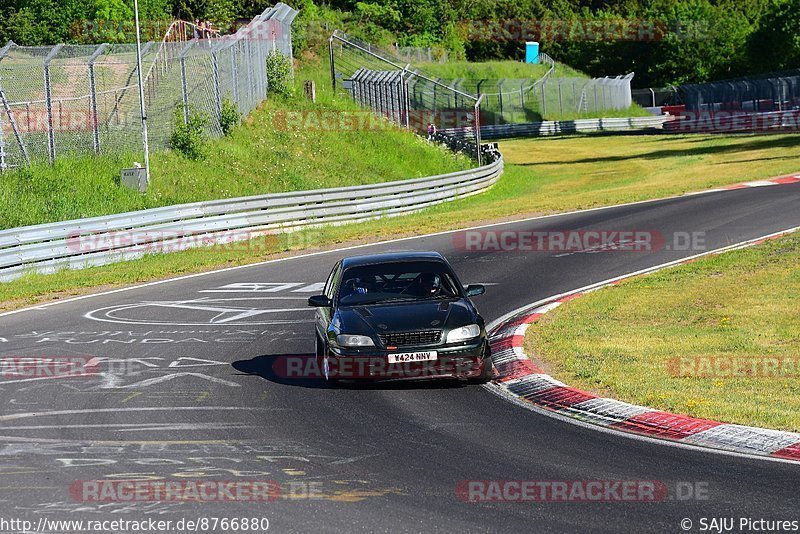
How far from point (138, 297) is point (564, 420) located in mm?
10886

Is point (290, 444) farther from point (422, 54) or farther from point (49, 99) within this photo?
point (422, 54)

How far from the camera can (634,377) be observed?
11.7 m

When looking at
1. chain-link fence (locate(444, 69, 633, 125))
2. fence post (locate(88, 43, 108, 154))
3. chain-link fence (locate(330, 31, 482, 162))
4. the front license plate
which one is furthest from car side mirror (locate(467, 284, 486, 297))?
chain-link fence (locate(444, 69, 633, 125))

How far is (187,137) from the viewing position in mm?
33625

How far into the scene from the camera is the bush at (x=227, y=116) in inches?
1470

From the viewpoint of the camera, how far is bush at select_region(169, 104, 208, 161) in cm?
3356

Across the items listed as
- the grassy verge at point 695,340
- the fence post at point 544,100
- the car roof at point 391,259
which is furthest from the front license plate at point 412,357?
the fence post at point 544,100

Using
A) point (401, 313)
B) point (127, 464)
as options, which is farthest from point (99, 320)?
point (127, 464)

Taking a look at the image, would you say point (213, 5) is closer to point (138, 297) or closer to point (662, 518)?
point (138, 297)

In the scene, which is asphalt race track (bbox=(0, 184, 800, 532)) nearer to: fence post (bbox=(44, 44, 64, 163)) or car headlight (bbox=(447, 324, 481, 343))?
car headlight (bbox=(447, 324, 481, 343))

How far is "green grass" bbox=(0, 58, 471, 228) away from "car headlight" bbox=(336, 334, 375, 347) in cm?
1498

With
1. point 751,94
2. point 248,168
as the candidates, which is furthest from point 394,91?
point 751,94

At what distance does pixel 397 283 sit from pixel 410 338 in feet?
4.57

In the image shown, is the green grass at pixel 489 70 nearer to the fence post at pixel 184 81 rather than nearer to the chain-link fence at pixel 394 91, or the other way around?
the chain-link fence at pixel 394 91
